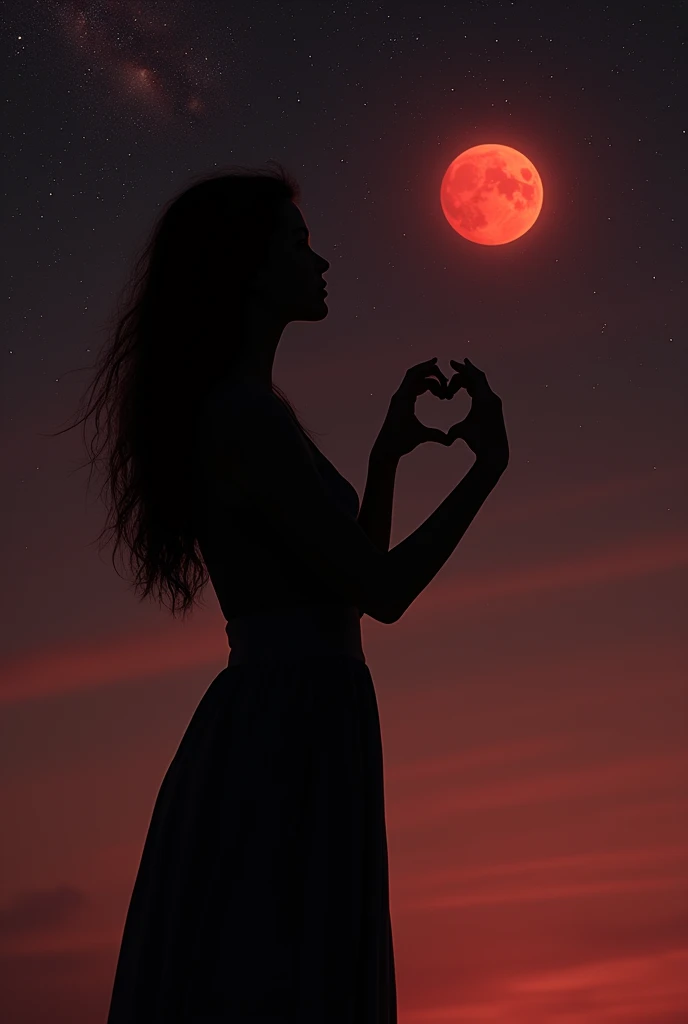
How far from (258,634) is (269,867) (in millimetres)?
532

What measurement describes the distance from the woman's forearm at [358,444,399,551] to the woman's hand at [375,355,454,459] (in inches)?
0.9

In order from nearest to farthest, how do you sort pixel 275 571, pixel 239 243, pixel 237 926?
1. pixel 237 926
2. pixel 275 571
3. pixel 239 243

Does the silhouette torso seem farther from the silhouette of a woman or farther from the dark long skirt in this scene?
the dark long skirt

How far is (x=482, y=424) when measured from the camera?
3.52 metres

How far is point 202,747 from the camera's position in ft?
11.5

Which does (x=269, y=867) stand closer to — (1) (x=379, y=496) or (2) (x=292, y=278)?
(1) (x=379, y=496)

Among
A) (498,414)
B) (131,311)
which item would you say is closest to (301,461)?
(498,414)

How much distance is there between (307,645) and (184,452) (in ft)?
1.81

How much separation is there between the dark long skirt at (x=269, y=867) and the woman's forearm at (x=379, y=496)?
540 mm

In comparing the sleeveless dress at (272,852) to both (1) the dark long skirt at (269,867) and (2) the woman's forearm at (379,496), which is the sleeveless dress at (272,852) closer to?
(1) the dark long skirt at (269,867)

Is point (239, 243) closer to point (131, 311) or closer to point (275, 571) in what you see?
point (131, 311)

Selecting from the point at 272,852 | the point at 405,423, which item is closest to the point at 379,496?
the point at 405,423

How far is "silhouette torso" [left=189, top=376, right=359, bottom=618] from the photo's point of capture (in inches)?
139

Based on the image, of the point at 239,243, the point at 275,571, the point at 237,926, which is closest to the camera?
the point at 237,926
